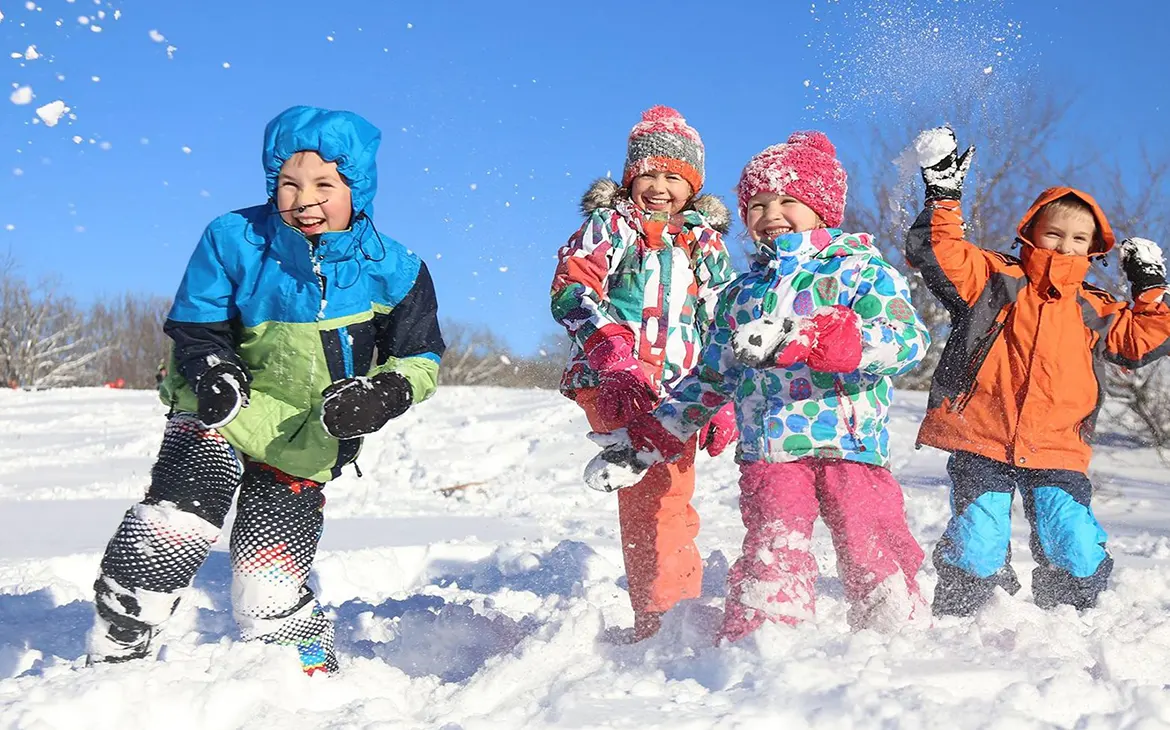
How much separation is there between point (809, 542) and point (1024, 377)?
1193 millimetres

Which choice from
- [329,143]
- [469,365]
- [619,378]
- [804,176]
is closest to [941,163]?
[804,176]

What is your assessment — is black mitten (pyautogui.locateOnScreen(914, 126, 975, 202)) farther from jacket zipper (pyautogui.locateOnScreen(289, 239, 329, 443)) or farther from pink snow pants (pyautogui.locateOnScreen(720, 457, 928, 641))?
jacket zipper (pyautogui.locateOnScreen(289, 239, 329, 443))

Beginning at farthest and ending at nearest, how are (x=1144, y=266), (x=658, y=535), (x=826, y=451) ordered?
(x=1144, y=266) → (x=658, y=535) → (x=826, y=451)

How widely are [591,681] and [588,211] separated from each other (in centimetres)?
188

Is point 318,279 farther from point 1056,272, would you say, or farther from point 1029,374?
point 1056,272

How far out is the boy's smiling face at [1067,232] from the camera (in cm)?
357

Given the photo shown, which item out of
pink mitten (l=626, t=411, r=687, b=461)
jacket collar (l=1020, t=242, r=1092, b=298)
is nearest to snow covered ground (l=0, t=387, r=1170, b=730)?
pink mitten (l=626, t=411, r=687, b=461)

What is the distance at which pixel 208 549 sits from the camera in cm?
268

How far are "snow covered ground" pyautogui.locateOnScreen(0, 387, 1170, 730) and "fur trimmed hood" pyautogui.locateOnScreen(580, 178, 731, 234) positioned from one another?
1387 millimetres

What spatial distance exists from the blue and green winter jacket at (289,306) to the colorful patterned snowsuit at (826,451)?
101 centimetres

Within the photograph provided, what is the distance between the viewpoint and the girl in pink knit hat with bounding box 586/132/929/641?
2.70 m

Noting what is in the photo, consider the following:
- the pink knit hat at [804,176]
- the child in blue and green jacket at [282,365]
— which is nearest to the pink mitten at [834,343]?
the pink knit hat at [804,176]

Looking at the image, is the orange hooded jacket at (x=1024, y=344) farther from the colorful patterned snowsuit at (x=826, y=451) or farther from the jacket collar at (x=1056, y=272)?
the colorful patterned snowsuit at (x=826, y=451)

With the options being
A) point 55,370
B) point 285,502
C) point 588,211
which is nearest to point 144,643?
point 285,502
